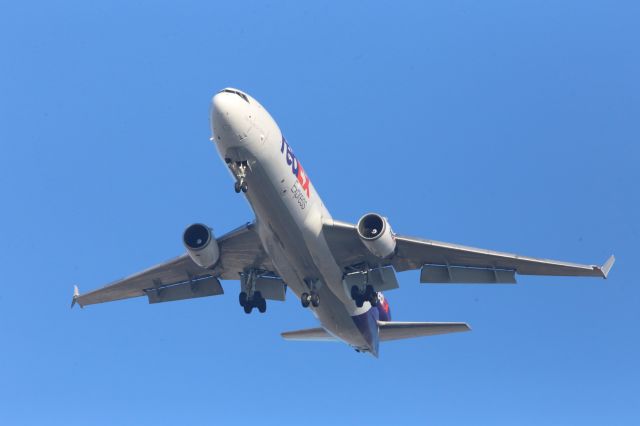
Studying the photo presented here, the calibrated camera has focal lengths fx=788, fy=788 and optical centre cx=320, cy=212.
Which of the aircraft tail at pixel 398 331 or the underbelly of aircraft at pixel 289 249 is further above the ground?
the aircraft tail at pixel 398 331

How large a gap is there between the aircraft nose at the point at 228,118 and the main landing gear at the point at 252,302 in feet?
27.3

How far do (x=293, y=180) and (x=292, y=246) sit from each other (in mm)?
2388

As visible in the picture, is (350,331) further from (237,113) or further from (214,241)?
(237,113)

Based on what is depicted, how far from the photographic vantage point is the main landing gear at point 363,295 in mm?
29156

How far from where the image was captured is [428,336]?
3400 cm

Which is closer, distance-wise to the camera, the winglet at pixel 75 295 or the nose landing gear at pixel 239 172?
the nose landing gear at pixel 239 172

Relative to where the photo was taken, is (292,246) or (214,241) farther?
(214,241)

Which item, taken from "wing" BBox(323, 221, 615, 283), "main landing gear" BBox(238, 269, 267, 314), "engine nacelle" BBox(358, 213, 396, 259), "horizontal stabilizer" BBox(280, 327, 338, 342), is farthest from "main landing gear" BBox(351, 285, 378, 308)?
"horizontal stabilizer" BBox(280, 327, 338, 342)

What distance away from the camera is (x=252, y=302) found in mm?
30516

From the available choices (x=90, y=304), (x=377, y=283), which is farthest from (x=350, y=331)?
(x=90, y=304)

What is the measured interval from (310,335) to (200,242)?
8871 millimetres

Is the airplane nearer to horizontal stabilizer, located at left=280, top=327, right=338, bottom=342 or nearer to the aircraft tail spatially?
the aircraft tail

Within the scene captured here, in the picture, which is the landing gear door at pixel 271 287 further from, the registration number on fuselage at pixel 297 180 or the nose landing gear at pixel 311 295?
the registration number on fuselage at pixel 297 180

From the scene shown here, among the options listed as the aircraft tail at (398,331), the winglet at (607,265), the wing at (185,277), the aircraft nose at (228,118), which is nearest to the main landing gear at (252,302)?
the wing at (185,277)
